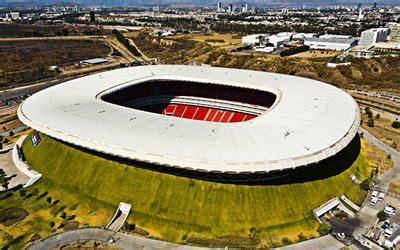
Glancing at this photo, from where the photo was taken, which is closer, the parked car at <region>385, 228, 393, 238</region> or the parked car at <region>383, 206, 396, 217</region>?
the parked car at <region>385, 228, 393, 238</region>

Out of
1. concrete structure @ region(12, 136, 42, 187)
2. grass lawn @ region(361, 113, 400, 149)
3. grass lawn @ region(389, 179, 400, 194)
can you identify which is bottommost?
grass lawn @ region(361, 113, 400, 149)

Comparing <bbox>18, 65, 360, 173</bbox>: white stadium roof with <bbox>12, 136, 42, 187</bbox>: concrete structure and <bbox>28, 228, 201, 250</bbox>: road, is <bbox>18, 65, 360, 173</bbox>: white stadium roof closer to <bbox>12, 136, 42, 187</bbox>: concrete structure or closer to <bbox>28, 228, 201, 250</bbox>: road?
<bbox>12, 136, 42, 187</bbox>: concrete structure

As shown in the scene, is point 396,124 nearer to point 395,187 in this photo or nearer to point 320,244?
point 395,187

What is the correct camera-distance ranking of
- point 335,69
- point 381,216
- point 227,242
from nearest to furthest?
point 227,242 → point 381,216 → point 335,69

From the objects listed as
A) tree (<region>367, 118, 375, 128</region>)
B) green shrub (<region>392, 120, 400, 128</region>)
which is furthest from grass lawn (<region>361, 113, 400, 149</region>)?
green shrub (<region>392, 120, 400, 128</region>)

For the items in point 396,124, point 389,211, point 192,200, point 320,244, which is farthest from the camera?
point 396,124

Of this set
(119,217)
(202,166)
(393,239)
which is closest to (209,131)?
(202,166)
